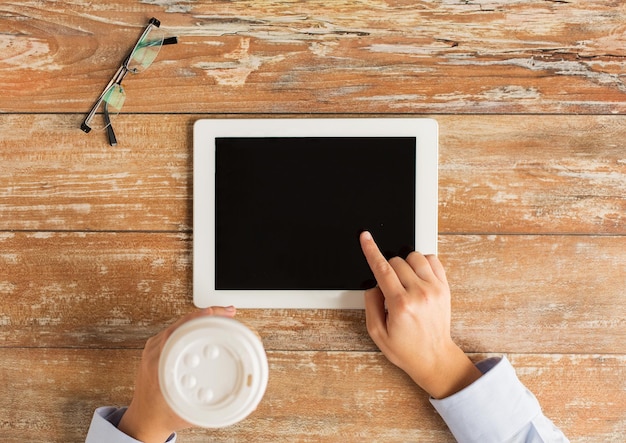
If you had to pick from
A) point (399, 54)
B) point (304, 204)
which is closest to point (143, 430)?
point (304, 204)

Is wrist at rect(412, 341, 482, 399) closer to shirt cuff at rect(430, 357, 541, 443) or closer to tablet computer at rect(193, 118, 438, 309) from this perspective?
shirt cuff at rect(430, 357, 541, 443)

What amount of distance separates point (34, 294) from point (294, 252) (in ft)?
1.30

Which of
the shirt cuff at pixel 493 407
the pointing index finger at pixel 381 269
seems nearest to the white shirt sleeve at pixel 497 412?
the shirt cuff at pixel 493 407

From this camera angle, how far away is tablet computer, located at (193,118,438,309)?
0.79 m

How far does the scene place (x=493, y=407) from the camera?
76 cm

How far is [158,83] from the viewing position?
0.82 m

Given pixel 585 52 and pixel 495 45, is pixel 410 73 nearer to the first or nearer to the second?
pixel 495 45

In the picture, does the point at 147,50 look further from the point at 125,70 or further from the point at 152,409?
the point at 152,409

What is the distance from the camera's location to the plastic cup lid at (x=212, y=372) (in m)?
0.58

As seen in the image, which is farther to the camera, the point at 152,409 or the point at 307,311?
the point at 307,311

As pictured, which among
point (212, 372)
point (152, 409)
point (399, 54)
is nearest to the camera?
point (212, 372)

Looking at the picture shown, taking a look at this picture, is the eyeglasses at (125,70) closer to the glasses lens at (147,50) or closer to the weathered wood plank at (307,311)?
the glasses lens at (147,50)

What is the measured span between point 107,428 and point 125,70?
1.64 feet

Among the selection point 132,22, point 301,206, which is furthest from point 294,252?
point 132,22
